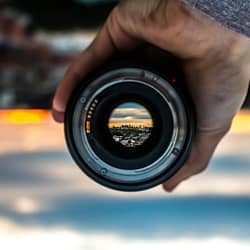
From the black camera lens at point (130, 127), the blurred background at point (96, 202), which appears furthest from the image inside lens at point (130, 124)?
the blurred background at point (96, 202)

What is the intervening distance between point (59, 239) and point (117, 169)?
0.42 m

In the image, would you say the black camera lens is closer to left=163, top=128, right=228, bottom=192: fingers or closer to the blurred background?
left=163, top=128, right=228, bottom=192: fingers

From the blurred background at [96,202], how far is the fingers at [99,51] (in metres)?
0.33

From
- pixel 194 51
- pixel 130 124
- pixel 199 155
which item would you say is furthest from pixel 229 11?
pixel 199 155

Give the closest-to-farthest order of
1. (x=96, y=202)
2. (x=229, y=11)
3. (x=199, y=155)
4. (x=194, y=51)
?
1. (x=229, y=11)
2. (x=194, y=51)
3. (x=199, y=155)
4. (x=96, y=202)

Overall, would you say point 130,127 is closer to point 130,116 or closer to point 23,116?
point 130,116

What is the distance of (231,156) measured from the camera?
160 centimetres

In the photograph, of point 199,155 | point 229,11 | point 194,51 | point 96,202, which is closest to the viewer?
point 229,11

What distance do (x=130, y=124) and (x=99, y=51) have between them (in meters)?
0.12

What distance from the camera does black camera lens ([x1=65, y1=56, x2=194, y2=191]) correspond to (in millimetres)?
1199

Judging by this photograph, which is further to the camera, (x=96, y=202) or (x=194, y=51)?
(x=96, y=202)

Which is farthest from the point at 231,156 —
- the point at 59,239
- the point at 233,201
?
the point at 59,239

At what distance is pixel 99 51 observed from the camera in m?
1.24

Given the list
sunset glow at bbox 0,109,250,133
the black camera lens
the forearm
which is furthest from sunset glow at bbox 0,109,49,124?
the forearm
